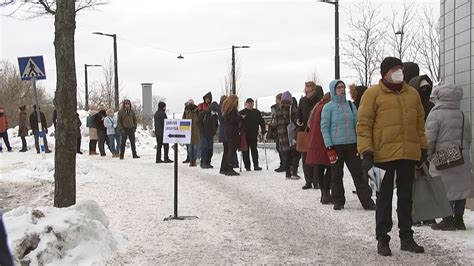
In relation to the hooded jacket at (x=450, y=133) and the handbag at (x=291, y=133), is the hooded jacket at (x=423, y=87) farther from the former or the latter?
the handbag at (x=291, y=133)

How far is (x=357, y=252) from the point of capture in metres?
5.85

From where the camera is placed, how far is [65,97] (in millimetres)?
6969

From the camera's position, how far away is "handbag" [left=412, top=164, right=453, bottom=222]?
19.4 ft

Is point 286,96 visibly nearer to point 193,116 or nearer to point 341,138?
point 193,116

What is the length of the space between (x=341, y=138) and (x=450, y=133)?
175 cm

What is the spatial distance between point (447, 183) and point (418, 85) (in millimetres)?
1309

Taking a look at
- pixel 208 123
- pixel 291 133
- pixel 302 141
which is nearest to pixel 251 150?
pixel 208 123

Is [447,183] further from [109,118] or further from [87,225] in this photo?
[109,118]

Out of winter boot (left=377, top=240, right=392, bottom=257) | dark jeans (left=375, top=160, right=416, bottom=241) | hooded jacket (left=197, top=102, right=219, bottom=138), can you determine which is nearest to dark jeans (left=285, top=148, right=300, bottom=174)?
hooded jacket (left=197, top=102, right=219, bottom=138)

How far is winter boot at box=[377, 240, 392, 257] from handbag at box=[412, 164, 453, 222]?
1.75ft

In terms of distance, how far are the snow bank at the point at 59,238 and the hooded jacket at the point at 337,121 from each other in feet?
11.2

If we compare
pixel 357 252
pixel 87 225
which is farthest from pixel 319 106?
pixel 87 225

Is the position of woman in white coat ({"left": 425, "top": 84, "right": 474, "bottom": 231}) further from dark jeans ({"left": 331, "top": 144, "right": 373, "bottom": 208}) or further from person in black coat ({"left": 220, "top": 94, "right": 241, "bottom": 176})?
person in black coat ({"left": 220, "top": 94, "right": 241, "bottom": 176})

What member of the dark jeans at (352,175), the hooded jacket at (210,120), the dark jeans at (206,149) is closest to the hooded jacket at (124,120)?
the dark jeans at (206,149)
